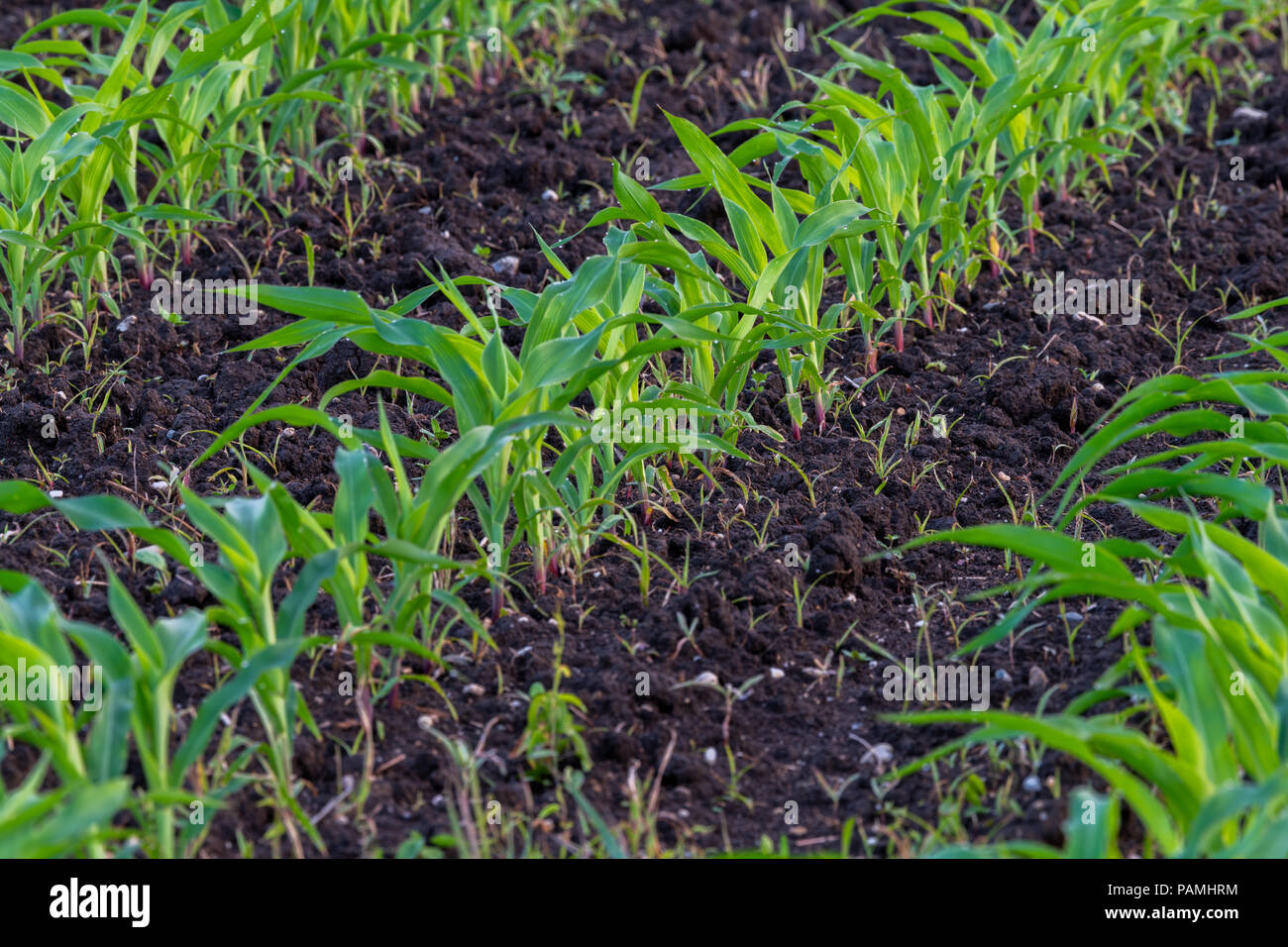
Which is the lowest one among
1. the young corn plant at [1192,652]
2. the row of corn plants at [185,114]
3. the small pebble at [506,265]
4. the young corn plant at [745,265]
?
the young corn plant at [1192,652]

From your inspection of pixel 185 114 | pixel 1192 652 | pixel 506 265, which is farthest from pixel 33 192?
pixel 1192 652

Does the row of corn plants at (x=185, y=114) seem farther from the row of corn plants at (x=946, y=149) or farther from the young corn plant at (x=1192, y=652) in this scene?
the young corn plant at (x=1192, y=652)

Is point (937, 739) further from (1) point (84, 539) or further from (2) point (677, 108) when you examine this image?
(2) point (677, 108)

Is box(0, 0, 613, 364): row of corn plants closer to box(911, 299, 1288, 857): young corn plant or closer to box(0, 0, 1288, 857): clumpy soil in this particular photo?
box(0, 0, 1288, 857): clumpy soil

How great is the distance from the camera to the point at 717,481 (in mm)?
3162

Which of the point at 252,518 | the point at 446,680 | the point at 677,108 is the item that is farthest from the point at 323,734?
the point at 677,108

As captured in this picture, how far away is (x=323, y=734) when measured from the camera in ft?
7.94

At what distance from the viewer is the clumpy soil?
92.7 inches

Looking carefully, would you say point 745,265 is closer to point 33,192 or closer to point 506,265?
point 506,265

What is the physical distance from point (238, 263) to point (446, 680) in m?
1.89

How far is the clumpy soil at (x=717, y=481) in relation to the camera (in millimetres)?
2354

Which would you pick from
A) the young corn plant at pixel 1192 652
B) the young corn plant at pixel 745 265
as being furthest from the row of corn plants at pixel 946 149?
the young corn plant at pixel 1192 652

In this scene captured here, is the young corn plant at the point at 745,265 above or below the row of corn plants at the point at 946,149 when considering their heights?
below

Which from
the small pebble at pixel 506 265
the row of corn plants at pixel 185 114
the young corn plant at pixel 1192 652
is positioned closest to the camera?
the young corn plant at pixel 1192 652
